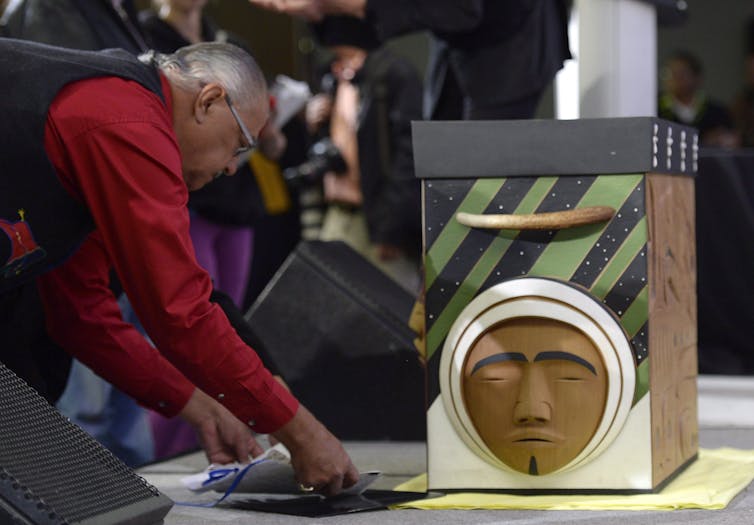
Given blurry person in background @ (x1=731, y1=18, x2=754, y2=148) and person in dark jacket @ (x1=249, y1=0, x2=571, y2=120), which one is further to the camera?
blurry person in background @ (x1=731, y1=18, x2=754, y2=148)

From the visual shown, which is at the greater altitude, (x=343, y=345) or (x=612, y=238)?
(x=612, y=238)

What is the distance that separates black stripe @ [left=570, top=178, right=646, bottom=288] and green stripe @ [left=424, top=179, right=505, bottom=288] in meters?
0.17

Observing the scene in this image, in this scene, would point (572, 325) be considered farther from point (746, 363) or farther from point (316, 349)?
point (746, 363)

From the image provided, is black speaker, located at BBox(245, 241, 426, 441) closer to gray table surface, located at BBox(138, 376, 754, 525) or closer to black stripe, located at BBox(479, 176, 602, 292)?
gray table surface, located at BBox(138, 376, 754, 525)

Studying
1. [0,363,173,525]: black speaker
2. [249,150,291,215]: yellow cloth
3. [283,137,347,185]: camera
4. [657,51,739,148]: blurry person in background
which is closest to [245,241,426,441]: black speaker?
[0,363,173,525]: black speaker

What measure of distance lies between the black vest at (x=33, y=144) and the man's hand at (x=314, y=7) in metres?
0.71

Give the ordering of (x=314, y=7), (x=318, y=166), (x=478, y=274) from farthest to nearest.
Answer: (x=318, y=166)
(x=314, y=7)
(x=478, y=274)

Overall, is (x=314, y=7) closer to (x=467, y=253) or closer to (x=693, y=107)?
(x=467, y=253)

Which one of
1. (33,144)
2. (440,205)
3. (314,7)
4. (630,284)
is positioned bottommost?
(630,284)

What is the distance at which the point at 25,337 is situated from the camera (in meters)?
2.26

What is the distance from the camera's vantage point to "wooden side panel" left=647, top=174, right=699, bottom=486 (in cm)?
205

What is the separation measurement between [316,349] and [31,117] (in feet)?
3.66

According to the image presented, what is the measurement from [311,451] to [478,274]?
375 millimetres

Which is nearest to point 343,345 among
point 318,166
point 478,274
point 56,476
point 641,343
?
point 478,274
